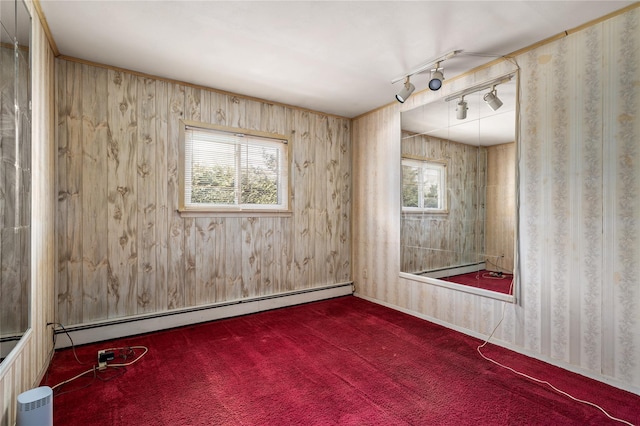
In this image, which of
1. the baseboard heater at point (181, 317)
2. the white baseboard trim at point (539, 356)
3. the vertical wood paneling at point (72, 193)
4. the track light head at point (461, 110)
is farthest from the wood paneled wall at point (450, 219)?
the vertical wood paneling at point (72, 193)

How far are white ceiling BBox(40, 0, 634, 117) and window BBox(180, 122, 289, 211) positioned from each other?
0.65 m

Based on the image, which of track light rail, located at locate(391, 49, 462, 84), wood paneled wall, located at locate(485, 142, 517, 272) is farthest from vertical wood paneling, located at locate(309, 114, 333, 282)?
wood paneled wall, located at locate(485, 142, 517, 272)

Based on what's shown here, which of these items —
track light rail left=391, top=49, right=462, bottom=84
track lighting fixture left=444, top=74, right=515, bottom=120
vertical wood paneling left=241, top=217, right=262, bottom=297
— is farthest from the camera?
vertical wood paneling left=241, top=217, right=262, bottom=297

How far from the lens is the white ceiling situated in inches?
88.1

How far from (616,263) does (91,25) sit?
171 inches

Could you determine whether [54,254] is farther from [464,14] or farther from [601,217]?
[601,217]

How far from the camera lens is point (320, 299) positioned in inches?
175

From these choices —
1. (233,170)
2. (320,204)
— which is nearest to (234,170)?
(233,170)

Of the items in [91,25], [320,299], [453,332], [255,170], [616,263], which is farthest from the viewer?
[320,299]

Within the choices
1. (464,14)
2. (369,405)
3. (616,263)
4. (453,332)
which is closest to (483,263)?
(453,332)

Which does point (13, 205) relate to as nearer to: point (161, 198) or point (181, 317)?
A: point (161, 198)

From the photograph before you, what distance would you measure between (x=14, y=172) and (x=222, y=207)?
2.06 meters

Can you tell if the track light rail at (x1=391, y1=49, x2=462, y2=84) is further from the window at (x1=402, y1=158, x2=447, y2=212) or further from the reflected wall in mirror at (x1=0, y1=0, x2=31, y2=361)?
the reflected wall in mirror at (x1=0, y1=0, x2=31, y2=361)

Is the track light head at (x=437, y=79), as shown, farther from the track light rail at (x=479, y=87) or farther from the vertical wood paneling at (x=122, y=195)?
the vertical wood paneling at (x=122, y=195)
